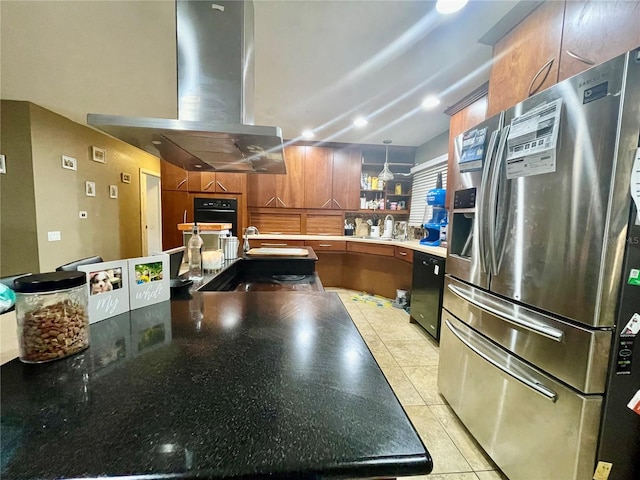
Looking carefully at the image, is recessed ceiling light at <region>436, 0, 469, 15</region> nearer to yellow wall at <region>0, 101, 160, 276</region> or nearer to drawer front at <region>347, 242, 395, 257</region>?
drawer front at <region>347, 242, 395, 257</region>

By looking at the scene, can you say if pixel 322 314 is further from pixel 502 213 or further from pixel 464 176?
pixel 464 176

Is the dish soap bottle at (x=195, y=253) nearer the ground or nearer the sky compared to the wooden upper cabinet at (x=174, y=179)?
nearer the ground

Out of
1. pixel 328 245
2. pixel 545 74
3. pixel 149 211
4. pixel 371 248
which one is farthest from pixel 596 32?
pixel 149 211

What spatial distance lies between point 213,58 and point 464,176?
153cm

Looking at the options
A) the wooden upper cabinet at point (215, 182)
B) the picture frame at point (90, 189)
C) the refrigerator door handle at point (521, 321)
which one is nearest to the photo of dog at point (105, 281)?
the refrigerator door handle at point (521, 321)

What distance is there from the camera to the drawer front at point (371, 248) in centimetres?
370

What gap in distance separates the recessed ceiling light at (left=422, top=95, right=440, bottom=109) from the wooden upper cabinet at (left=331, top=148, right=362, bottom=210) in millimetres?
1619

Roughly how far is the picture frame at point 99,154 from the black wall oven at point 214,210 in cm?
159

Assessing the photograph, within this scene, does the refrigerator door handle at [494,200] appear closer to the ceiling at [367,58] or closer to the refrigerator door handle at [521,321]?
the refrigerator door handle at [521,321]

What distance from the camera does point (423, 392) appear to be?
1.89m

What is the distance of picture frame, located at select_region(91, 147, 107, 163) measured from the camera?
4.01 metres

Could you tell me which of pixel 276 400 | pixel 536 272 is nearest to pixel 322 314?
pixel 276 400

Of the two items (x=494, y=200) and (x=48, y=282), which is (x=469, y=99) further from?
(x=48, y=282)

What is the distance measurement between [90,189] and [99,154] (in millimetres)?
594
